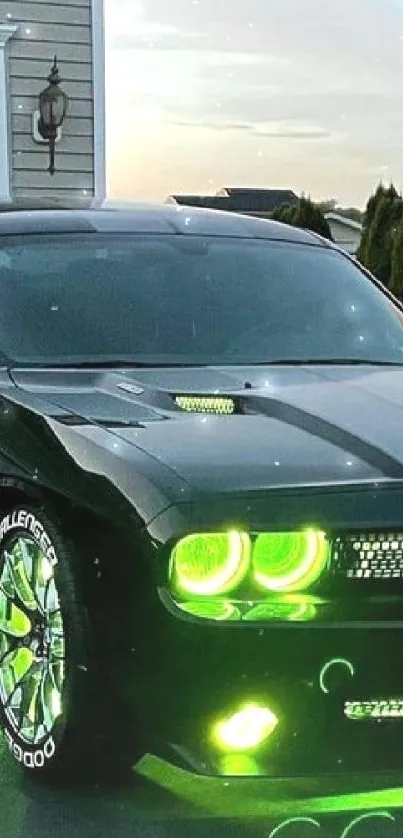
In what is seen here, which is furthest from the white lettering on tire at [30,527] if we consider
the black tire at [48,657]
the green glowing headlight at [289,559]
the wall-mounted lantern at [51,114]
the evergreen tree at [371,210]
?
the evergreen tree at [371,210]

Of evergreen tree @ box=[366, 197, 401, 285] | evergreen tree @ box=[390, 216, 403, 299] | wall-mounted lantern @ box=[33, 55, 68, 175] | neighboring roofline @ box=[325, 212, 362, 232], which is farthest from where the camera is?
neighboring roofline @ box=[325, 212, 362, 232]

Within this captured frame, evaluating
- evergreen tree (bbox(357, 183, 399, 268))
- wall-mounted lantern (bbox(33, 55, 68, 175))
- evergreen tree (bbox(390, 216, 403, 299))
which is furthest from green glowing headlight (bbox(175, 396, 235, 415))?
evergreen tree (bbox(357, 183, 399, 268))

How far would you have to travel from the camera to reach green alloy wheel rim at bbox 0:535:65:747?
304 centimetres

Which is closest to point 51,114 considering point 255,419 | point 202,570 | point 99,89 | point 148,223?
point 99,89

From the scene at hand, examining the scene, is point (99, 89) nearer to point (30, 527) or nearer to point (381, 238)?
point (30, 527)

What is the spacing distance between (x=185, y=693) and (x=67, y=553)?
0.45 metres

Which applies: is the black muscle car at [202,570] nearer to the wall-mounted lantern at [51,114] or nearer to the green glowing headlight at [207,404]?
the green glowing headlight at [207,404]

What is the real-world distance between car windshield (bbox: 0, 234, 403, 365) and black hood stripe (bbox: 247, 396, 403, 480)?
2.12 ft

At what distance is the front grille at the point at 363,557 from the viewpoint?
8.90 ft

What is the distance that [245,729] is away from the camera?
107 inches

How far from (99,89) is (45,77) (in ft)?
1.89

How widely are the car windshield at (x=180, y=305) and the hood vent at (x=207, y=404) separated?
0.55m

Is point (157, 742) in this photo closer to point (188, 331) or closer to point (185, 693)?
point (185, 693)

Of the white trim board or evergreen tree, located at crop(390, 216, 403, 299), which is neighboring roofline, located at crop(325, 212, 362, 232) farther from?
the white trim board
